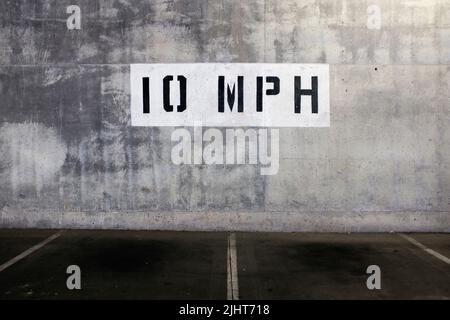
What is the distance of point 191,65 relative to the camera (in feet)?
25.7

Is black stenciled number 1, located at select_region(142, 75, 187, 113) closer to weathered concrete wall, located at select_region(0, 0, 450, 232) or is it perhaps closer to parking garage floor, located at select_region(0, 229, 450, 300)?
weathered concrete wall, located at select_region(0, 0, 450, 232)

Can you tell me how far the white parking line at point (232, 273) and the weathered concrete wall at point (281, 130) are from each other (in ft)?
3.48

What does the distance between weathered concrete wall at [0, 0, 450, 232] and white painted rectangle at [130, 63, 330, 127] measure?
0.16 metres

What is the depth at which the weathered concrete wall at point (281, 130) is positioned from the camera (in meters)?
7.77

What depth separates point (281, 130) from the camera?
7.82 meters

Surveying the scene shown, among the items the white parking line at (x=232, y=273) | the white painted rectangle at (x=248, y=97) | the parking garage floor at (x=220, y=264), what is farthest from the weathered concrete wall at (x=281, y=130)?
the white parking line at (x=232, y=273)

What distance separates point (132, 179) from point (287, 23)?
390cm

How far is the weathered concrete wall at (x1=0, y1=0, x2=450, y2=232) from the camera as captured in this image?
25.5ft

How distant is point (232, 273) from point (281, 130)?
3128 mm

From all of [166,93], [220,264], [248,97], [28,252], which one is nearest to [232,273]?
[220,264]

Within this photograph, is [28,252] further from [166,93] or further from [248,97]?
[248,97]

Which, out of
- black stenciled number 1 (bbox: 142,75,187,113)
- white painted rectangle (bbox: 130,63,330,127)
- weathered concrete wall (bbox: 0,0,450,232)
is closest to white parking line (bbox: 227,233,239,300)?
weathered concrete wall (bbox: 0,0,450,232)

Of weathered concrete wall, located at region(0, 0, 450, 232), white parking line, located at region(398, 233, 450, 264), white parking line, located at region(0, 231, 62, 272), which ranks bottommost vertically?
white parking line, located at region(398, 233, 450, 264)

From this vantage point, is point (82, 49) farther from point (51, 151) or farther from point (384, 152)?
point (384, 152)
